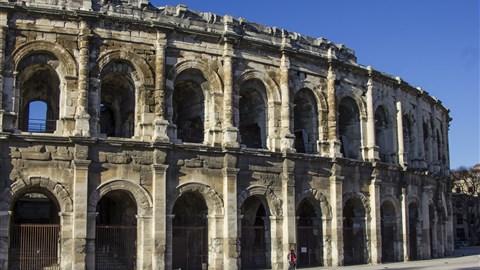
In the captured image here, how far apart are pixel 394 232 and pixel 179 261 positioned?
34.1 ft

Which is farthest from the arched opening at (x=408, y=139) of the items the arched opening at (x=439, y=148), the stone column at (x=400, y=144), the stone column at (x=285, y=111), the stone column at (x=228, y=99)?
the stone column at (x=228, y=99)

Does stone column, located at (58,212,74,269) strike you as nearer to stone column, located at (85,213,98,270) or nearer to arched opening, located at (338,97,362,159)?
stone column, located at (85,213,98,270)

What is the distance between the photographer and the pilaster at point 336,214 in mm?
24281

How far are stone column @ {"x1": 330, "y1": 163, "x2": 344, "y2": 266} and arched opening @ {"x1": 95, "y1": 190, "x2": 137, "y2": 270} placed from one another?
307 inches

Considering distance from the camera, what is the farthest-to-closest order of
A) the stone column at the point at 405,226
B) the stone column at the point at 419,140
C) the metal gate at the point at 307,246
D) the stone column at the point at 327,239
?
the stone column at the point at 419,140 < the stone column at the point at 405,226 < the metal gate at the point at 307,246 < the stone column at the point at 327,239

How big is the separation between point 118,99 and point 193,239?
5.98 meters

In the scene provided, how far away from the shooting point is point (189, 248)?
2267 centimetres

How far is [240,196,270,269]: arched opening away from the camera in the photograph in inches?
911

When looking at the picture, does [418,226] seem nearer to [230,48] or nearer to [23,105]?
[230,48]

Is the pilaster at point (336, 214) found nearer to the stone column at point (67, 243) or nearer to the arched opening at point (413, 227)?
the arched opening at point (413, 227)

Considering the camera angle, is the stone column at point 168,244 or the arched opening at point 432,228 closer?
the stone column at point 168,244

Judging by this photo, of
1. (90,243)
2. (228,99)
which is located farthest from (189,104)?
(90,243)

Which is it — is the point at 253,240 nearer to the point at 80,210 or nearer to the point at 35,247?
the point at 80,210

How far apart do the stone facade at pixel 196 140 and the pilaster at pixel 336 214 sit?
0.17 ft
